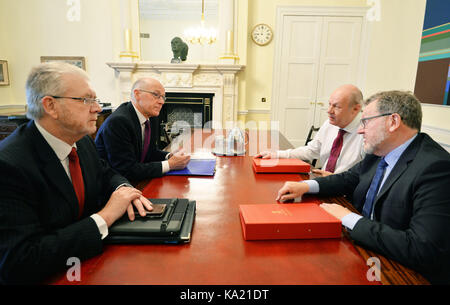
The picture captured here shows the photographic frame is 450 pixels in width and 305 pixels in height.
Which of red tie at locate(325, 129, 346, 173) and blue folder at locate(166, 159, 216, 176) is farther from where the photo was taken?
red tie at locate(325, 129, 346, 173)

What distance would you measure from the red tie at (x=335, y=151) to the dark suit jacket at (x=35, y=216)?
1770mm

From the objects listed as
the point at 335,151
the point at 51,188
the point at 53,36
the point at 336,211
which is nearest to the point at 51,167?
the point at 51,188

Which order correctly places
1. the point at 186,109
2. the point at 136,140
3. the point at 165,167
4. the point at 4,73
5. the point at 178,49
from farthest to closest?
the point at 186,109 → the point at 4,73 → the point at 178,49 → the point at 136,140 → the point at 165,167

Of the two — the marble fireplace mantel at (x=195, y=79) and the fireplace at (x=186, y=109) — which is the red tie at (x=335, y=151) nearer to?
the marble fireplace mantel at (x=195, y=79)

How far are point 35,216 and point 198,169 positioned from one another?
0.98m

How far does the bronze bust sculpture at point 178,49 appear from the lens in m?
4.87

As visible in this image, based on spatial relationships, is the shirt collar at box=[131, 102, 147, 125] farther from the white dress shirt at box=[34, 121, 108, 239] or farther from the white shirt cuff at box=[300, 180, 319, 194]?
the white shirt cuff at box=[300, 180, 319, 194]

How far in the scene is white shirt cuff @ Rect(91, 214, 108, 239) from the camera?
902 mm

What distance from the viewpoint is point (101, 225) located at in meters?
0.91

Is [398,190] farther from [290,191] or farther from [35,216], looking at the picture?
[35,216]

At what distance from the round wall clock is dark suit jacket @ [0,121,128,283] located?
4670 millimetres

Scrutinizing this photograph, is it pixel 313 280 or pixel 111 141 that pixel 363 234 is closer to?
pixel 313 280

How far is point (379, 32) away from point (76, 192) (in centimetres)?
553

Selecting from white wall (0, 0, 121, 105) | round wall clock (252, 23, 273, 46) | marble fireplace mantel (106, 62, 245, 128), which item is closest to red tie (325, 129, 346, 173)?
marble fireplace mantel (106, 62, 245, 128)
